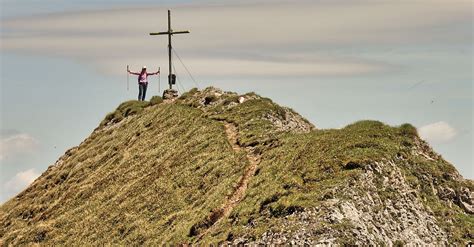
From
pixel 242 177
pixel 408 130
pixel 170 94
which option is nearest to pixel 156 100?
pixel 170 94

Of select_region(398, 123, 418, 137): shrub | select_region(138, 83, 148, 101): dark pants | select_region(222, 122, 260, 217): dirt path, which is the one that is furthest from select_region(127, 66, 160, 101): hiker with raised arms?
select_region(398, 123, 418, 137): shrub

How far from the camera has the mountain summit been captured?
124 feet

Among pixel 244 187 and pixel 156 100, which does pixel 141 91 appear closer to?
pixel 156 100

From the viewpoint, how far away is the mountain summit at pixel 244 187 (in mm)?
37938

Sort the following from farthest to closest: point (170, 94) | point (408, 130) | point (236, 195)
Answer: point (170, 94) < point (408, 130) < point (236, 195)

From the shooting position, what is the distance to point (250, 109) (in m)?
62.2

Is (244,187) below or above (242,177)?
below

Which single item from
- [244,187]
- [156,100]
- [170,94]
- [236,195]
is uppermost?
[170,94]

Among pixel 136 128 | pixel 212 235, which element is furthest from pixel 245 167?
pixel 136 128

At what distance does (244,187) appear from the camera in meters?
45.6

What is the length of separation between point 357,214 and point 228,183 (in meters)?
11.7

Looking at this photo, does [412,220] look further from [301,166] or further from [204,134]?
[204,134]

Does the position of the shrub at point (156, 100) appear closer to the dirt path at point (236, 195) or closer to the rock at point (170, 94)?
the rock at point (170, 94)

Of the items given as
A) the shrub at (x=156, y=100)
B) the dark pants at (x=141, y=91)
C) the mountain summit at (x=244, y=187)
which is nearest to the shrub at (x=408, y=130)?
the mountain summit at (x=244, y=187)
